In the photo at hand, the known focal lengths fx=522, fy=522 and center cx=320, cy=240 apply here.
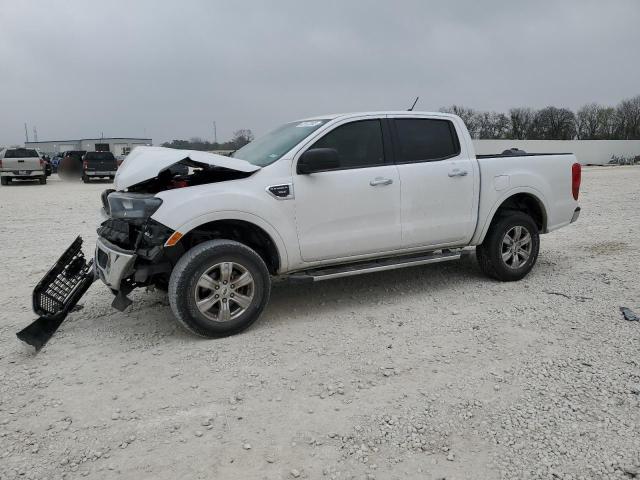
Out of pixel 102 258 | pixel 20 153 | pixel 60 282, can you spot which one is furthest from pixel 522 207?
pixel 20 153

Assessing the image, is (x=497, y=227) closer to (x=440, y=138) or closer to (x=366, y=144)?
(x=440, y=138)

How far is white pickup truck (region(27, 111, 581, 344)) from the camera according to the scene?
4.24 m

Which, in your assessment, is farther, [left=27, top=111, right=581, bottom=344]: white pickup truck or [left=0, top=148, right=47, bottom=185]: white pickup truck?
[left=0, top=148, right=47, bottom=185]: white pickup truck

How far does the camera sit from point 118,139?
244ft

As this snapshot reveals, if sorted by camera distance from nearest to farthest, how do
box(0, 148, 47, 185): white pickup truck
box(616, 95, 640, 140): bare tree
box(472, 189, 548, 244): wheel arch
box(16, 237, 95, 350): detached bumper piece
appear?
box(16, 237, 95, 350): detached bumper piece
box(472, 189, 548, 244): wheel arch
box(0, 148, 47, 185): white pickup truck
box(616, 95, 640, 140): bare tree

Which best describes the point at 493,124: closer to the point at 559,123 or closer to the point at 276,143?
the point at 559,123

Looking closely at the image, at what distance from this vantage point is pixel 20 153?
79.4 feet

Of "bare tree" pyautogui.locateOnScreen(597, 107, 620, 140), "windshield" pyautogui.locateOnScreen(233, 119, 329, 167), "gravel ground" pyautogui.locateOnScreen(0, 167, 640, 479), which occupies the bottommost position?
"gravel ground" pyautogui.locateOnScreen(0, 167, 640, 479)

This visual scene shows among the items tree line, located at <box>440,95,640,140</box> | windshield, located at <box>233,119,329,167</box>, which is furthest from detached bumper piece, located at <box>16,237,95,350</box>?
tree line, located at <box>440,95,640,140</box>

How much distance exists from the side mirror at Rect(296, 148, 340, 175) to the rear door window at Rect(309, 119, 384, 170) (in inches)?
11.3

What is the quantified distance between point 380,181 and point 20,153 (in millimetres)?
24345

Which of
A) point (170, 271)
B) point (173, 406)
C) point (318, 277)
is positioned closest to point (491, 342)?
point (318, 277)

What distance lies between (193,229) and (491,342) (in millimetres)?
2616

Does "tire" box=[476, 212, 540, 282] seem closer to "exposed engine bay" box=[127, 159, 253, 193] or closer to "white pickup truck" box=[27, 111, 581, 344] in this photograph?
"white pickup truck" box=[27, 111, 581, 344]
